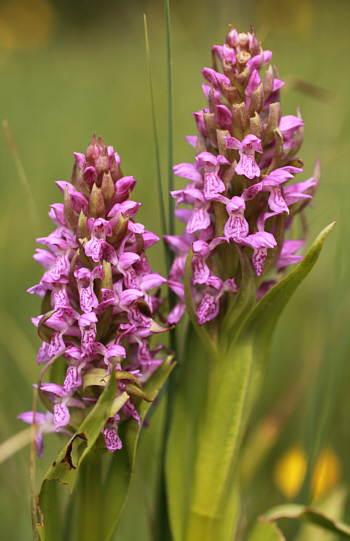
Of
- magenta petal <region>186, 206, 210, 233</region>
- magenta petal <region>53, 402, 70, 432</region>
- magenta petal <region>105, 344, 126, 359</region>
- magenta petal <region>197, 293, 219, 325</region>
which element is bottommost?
magenta petal <region>53, 402, 70, 432</region>

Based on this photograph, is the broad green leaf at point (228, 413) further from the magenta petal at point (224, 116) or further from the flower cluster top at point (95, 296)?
the magenta petal at point (224, 116)

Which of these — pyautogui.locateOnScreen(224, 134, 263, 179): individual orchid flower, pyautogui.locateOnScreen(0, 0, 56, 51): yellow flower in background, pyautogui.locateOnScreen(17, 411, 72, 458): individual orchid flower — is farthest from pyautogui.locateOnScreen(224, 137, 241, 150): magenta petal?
pyautogui.locateOnScreen(0, 0, 56, 51): yellow flower in background

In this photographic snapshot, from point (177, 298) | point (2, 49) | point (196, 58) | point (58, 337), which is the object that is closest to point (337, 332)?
point (177, 298)

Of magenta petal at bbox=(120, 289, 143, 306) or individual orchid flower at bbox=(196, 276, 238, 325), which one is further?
individual orchid flower at bbox=(196, 276, 238, 325)

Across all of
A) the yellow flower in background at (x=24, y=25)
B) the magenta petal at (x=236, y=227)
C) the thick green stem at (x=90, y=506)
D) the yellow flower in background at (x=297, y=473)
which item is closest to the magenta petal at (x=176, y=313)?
the magenta petal at (x=236, y=227)

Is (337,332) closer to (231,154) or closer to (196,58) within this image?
(231,154)

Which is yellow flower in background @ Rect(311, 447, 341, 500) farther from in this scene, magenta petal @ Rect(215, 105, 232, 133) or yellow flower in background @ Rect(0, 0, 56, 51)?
yellow flower in background @ Rect(0, 0, 56, 51)
